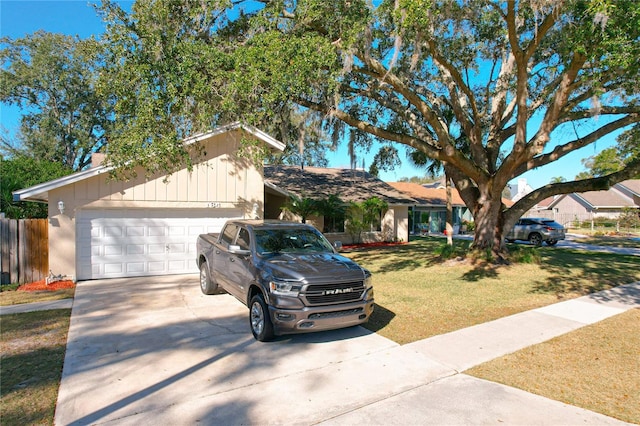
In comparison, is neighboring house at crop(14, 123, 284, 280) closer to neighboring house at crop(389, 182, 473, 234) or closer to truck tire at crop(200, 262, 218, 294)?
truck tire at crop(200, 262, 218, 294)

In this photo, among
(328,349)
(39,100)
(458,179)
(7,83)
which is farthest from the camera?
(39,100)

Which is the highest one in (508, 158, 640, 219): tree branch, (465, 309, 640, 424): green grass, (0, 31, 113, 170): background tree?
(0, 31, 113, 170): background tree

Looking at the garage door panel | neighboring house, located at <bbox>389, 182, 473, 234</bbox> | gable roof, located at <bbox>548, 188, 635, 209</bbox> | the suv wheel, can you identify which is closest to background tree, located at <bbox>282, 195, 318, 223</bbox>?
the garage door panel

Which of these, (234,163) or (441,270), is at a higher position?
(234,163)

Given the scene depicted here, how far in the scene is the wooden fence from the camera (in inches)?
405

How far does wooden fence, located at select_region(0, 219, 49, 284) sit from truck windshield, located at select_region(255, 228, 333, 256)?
25.3 feet

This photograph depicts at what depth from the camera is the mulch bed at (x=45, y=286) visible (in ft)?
32.8

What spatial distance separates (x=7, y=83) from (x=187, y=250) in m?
24.3

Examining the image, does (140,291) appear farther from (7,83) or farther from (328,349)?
(7,83)

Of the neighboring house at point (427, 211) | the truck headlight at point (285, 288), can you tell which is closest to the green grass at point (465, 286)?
the truck headlight at point (285, 288)

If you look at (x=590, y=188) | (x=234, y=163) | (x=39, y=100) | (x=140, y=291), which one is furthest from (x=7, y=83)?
(x=590, y=188)

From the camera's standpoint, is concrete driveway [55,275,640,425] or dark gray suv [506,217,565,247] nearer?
concrete driveway [55,275,640,425]

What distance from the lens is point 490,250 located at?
13.3 metres

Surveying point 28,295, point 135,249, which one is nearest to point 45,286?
point 28,295
